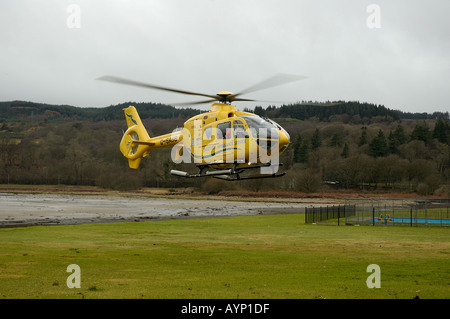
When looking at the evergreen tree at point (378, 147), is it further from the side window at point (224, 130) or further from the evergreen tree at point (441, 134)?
the side window at point (224, 130)

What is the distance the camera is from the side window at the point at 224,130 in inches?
937

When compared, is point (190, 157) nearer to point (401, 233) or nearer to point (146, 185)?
point (401, 233)

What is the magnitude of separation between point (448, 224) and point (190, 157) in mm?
31614

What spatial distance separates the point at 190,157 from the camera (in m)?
26.1

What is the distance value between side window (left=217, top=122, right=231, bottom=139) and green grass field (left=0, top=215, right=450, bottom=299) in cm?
581

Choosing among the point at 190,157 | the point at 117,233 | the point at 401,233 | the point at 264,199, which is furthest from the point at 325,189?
the point at 190,157

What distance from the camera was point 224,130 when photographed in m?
24.0

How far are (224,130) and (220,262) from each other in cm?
611

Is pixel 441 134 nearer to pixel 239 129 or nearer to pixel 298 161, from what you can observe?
pixel 298 161

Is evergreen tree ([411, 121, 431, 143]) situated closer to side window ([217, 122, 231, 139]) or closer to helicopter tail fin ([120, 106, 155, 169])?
helicopter tail fin ([120, 106, 155, 169])

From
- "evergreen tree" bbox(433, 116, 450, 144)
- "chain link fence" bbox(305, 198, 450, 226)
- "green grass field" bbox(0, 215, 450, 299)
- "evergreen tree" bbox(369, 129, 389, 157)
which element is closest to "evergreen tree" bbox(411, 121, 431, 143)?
"evergreen tree" bbox(433, 116, 450, 144)

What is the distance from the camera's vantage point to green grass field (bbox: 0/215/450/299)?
57.2ft

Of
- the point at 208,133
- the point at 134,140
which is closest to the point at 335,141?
the point at 134,140
